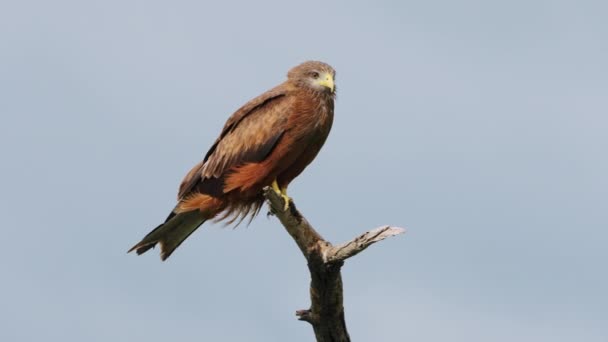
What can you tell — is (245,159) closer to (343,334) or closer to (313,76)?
(313,76)

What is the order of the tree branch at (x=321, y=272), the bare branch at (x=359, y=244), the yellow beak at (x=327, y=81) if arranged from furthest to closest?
the yellow beak at (x=327, y=81), the tree branch at (x=321, y=272), the bare branch at (x=359, y=244)

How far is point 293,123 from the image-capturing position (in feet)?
37.4

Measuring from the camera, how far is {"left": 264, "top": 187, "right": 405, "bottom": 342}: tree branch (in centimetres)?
973

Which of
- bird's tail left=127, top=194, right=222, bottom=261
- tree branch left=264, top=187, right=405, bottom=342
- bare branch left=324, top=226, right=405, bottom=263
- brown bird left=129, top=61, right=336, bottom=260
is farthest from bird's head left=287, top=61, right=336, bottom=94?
bare branch left=324, top=226, right=405, bottom=263

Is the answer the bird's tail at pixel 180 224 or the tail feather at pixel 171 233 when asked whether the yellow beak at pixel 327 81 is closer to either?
the bird's tail at pixel 180 224

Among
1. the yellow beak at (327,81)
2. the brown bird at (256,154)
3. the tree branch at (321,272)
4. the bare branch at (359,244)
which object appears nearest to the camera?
the bare branch at (359,244)

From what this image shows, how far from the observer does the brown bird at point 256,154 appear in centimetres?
1138

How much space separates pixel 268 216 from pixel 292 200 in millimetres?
→ 732

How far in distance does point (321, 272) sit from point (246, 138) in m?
2.38

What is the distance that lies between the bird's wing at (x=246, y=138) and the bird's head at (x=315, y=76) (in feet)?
0.68

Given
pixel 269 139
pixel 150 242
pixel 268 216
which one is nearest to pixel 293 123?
pixel 269 139

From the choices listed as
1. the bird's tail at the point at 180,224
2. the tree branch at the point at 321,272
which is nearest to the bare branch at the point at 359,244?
the tree branch at the point at 321,272

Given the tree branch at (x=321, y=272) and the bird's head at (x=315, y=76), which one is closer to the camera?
the tree branch at (x=321, y=272)

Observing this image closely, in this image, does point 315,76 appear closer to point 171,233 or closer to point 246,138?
point 246,138
